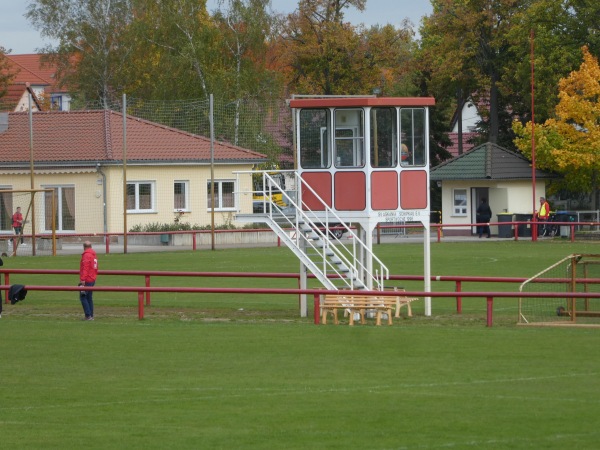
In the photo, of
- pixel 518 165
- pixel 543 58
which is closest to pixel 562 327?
pixel 518 165

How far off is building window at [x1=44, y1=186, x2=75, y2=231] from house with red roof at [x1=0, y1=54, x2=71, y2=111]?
5.18 m

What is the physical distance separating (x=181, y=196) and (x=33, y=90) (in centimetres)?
5366

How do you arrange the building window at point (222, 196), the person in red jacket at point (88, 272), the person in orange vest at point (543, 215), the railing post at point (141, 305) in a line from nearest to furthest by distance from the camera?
the railing post at point (141, 305) → the person in red jacket at point (88, 272) → the person in orange vest at point (543, 215) → the building window at point (222, 196)

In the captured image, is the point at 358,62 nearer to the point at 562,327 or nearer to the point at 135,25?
the point at 135,25

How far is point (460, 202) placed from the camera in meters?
64.2

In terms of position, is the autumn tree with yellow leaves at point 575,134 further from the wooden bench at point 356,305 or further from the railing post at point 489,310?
the railing post at point 489,310

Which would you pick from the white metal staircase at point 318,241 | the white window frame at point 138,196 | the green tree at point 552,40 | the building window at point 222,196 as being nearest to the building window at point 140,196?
the white window frame at point 138,196

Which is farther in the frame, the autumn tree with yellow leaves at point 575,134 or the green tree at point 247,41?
the green tree at point 247,41

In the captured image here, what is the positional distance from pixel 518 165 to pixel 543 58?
25.8 feet

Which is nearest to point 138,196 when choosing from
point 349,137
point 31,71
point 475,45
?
point 475,45

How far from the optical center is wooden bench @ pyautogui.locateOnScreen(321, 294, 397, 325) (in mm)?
22656

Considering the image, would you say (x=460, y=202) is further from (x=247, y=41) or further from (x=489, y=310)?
(x=489, y=310)

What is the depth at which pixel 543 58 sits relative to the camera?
67.8m

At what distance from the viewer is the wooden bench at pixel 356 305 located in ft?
74.3
